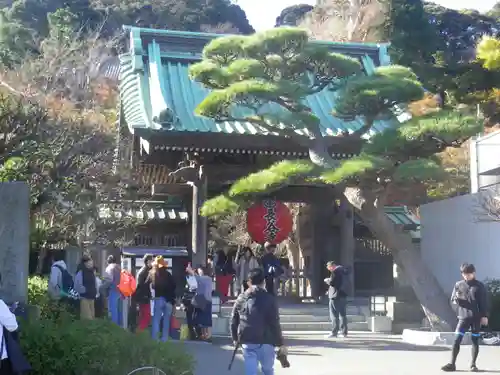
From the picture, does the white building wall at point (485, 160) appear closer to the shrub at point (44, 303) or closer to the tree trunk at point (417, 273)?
the tree trunk at point (417, 273)

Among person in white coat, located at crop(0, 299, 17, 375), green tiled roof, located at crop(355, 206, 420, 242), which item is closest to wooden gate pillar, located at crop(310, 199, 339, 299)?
green tiled roof, located at crop(355, 206, 420, 242)

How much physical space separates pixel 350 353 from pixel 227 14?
44.7 m

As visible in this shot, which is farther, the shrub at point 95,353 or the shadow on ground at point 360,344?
the shadow on ground at point 360,344

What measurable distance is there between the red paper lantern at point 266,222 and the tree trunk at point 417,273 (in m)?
3.47

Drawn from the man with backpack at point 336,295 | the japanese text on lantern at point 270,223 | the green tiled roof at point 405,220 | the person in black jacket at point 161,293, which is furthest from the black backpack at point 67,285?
the green tiled roof at point 405,220

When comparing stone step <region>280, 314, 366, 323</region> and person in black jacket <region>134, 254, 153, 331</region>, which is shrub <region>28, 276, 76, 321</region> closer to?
person in black jacket <region>134, 254, 153, 331</region>

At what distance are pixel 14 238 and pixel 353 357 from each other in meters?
6.12

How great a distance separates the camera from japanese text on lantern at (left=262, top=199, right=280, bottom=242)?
58.9 feet

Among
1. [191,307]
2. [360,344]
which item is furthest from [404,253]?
[191,307]

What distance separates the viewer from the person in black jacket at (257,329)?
793cm

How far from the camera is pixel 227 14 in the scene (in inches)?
2149

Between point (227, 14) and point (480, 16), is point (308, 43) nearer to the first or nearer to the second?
point (480, 16)

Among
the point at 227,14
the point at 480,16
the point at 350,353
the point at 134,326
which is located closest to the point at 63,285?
the point at 134,326

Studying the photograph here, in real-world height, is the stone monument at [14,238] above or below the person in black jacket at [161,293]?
above
